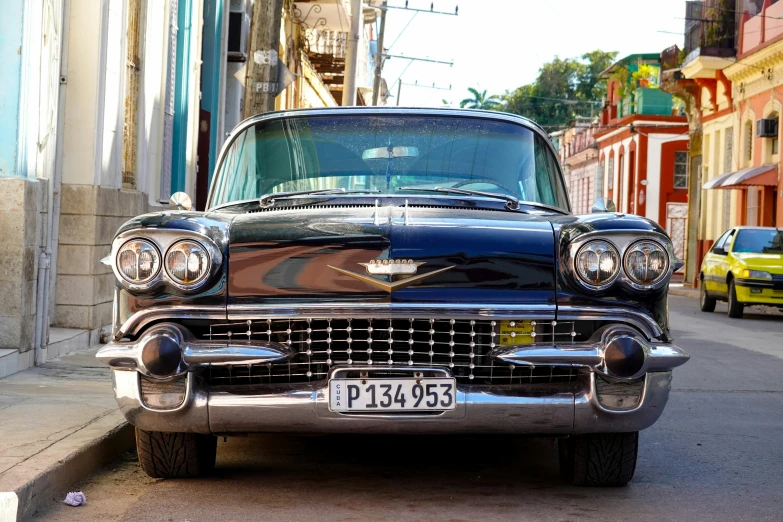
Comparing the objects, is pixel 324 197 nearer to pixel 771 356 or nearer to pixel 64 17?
pixel 64 17

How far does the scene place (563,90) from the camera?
8494cm

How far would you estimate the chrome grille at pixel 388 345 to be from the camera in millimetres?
4820

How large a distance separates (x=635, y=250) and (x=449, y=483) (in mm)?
1342

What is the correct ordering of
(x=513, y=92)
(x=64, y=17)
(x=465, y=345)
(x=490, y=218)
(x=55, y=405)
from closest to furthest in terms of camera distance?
(x=465, y=345)
(x=490, y=218)
(x=55, y=405)
(x=64, y=17)
(x=513, y=92)

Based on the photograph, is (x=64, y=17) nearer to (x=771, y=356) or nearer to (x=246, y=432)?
(x=246, y=432)

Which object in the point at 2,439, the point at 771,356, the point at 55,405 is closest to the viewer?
the point at 2,439

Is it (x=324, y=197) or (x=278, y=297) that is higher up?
(x=324, y=197)

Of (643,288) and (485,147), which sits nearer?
(643,288)

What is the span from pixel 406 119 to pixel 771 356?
7595 mm

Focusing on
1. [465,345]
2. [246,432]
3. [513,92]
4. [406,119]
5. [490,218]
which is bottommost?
[246,432]

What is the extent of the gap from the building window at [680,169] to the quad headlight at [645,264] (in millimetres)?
49135

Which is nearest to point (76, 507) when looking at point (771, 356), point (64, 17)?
point (64, 17)

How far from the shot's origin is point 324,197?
19.1ft

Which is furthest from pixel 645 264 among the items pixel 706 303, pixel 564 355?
pixel 706 303
